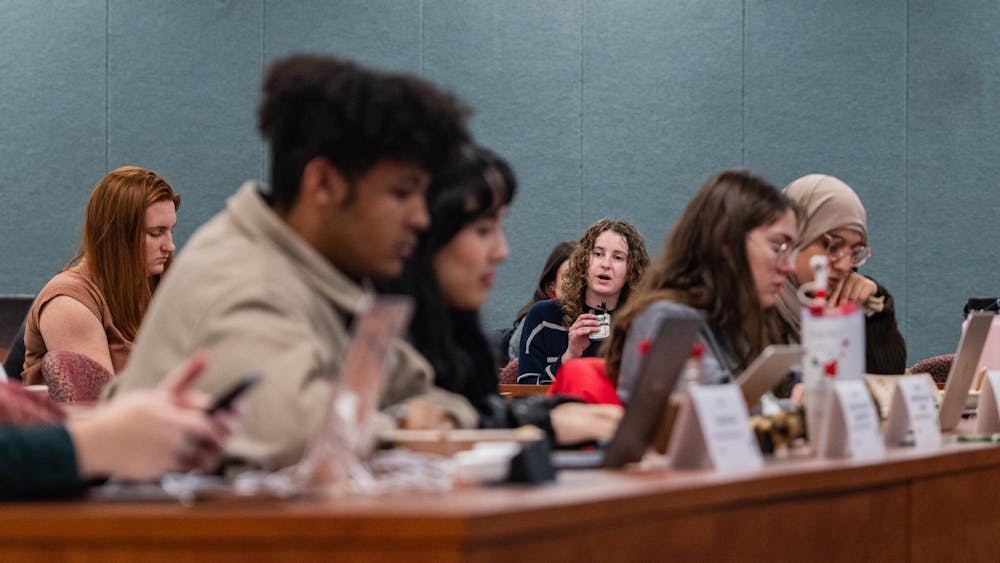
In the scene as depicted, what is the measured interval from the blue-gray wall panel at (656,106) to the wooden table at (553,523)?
5.58 metres

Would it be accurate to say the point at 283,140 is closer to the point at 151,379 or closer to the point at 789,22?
the point at 151,379

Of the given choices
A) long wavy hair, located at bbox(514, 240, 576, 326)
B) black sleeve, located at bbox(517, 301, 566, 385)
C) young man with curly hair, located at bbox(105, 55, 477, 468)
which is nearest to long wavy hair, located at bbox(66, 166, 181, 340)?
black sleeve, located at bbox(517, 301, 566, 385)

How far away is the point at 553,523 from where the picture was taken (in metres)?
1.29

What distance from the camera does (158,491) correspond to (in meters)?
1.35

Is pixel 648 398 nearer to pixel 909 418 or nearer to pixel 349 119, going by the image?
pixel 349 119

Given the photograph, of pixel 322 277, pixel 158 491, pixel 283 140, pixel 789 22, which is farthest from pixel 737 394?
pixel 789 22

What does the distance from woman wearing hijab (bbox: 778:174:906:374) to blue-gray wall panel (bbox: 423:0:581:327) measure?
371 centimetres

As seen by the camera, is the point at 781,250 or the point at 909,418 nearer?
the point at 909,418

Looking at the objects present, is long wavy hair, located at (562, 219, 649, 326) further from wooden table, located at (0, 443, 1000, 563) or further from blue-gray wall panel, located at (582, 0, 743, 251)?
wooden table, located at (0, 443, 1000, 563)

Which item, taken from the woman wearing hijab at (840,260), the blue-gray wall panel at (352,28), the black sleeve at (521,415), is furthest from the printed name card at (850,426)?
the blue-gray wall panel at (352,28)

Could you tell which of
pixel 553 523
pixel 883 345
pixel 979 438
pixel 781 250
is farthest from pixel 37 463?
pixel 883 345

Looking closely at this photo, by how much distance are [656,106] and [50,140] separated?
10.8 feet

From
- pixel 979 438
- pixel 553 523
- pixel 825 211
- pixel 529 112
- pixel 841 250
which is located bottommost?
pixel 979 438

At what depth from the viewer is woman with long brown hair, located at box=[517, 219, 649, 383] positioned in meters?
5.72
